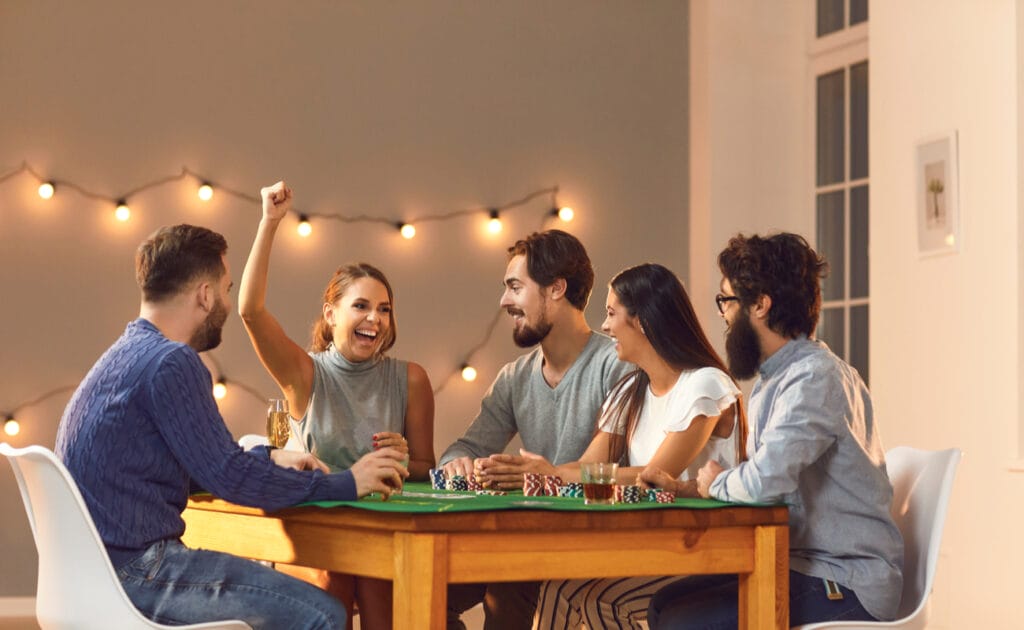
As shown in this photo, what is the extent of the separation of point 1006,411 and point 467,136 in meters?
2.57

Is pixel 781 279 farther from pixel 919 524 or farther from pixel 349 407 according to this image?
pixel 349 407

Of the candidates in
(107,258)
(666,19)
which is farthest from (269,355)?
(666,19)

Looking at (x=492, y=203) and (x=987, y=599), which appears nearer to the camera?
(x=987, y=599)

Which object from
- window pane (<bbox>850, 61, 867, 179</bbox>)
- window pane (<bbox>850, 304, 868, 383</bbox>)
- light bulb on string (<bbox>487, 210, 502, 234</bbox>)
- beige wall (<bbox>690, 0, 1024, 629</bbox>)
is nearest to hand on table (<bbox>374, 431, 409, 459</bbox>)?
beige wall (<bbox>690, 0, 1024, 629</bbox>)

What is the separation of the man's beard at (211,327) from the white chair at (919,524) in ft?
4.27

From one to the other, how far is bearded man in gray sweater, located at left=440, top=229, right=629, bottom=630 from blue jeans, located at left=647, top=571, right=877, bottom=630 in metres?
0.68

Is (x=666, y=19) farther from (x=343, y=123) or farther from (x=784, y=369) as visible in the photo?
(x=784, y=369)

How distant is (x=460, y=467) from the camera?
3.09 metres

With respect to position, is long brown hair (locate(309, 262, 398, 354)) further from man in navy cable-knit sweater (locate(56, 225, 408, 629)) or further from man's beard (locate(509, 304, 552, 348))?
man in navy cable-knit sweater (locate(56, 225, 408, 629))

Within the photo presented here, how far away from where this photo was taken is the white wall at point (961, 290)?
4.76 m

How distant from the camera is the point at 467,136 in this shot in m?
5.96

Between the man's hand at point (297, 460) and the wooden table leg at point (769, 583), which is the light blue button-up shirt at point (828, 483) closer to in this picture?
the wooden table leg at point (769, 583)

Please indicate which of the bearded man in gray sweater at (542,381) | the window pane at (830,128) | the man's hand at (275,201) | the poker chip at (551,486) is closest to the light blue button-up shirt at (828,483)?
the poker chip at (551,486)

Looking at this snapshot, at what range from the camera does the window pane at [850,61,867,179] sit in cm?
609
